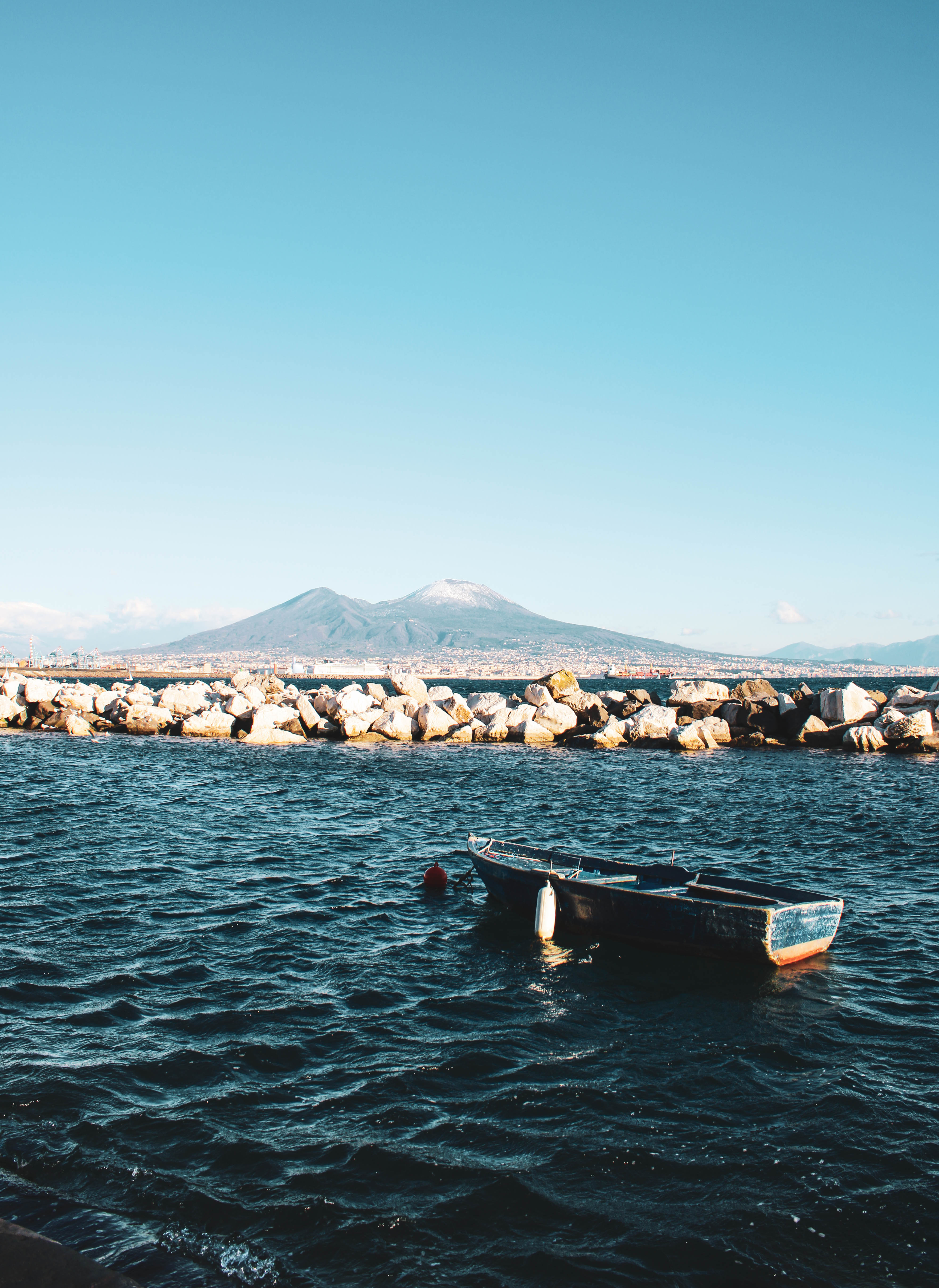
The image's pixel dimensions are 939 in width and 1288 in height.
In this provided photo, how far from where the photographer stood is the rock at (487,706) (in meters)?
52.7

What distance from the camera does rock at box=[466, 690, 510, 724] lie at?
52.7m

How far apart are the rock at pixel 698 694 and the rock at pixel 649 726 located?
18.3ft

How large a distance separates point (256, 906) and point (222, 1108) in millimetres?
7628

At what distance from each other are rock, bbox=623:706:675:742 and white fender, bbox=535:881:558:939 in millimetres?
35389

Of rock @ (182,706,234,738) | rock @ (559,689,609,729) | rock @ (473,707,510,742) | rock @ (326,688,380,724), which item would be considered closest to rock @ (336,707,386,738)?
rock @ (326,688,380,724)

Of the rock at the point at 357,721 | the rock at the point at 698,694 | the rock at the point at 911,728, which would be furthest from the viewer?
the rock at the point at 698,694

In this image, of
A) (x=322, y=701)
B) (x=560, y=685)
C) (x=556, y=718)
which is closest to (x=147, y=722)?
(x=322, y=701)

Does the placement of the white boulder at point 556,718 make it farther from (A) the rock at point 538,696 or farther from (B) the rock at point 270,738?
(B) the rock at point 270,738

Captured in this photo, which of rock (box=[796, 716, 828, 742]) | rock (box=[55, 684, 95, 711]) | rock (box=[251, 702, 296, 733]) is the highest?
rock (box=[55, 684, 95, 711])

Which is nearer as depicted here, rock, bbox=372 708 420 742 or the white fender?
the white fender

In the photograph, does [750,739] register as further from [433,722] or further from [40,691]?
[40,691]

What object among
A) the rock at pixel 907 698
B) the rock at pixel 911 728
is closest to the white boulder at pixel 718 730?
the rock at pixel 907 698

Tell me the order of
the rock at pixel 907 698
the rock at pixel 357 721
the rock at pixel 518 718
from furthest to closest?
the rock at pixel 518 718, the rock at pixel 357 721, the rock at pixel 907 698

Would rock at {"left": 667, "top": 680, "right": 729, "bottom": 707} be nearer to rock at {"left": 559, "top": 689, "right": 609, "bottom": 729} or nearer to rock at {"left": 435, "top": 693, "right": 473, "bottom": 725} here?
rock at {"left": 559, "top": 689, "right": 609, "bottom": 729}
